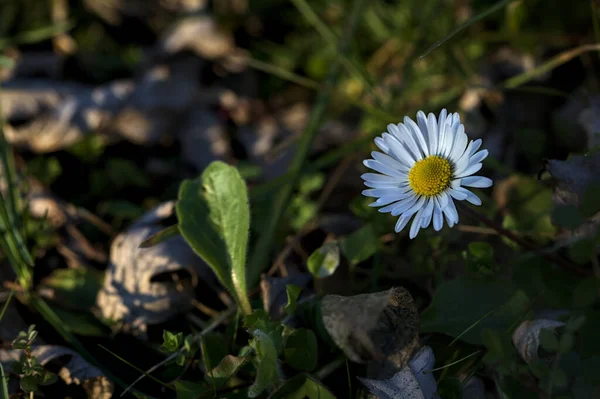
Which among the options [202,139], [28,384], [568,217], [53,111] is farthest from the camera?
[202,139]

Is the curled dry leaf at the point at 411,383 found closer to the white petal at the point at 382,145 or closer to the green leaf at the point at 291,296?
the green leaf at the point at 291,296

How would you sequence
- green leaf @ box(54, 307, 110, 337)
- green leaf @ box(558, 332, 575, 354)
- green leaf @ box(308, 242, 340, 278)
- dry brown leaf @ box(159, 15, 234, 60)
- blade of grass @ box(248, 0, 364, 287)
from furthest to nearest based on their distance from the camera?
dry brown leaf @ box(159, 15, 234, 60), blade of grass @ box(248, 0, 364, 287), green leaf @ box(54, 307, 110, 337), green leaf @ box(308, 242, 340, 278), green leaf @ box(558, 332, 575, 354)

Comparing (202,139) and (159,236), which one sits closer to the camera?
(159,236)

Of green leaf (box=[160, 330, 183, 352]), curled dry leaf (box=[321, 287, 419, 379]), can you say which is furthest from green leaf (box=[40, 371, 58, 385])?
curled dry leaf (box=[321, 287, 419, 379])

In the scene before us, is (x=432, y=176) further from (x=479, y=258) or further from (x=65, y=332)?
(x=65, y=332)

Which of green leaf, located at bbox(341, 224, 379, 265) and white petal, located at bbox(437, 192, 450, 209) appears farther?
green leaf, located at bbox(341, 224, 379, 265)

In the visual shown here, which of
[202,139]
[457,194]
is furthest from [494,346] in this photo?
[202,139]

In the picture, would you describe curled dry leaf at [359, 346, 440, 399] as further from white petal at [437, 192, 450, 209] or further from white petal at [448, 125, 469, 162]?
white petal at [448, 125, 469, 162]
